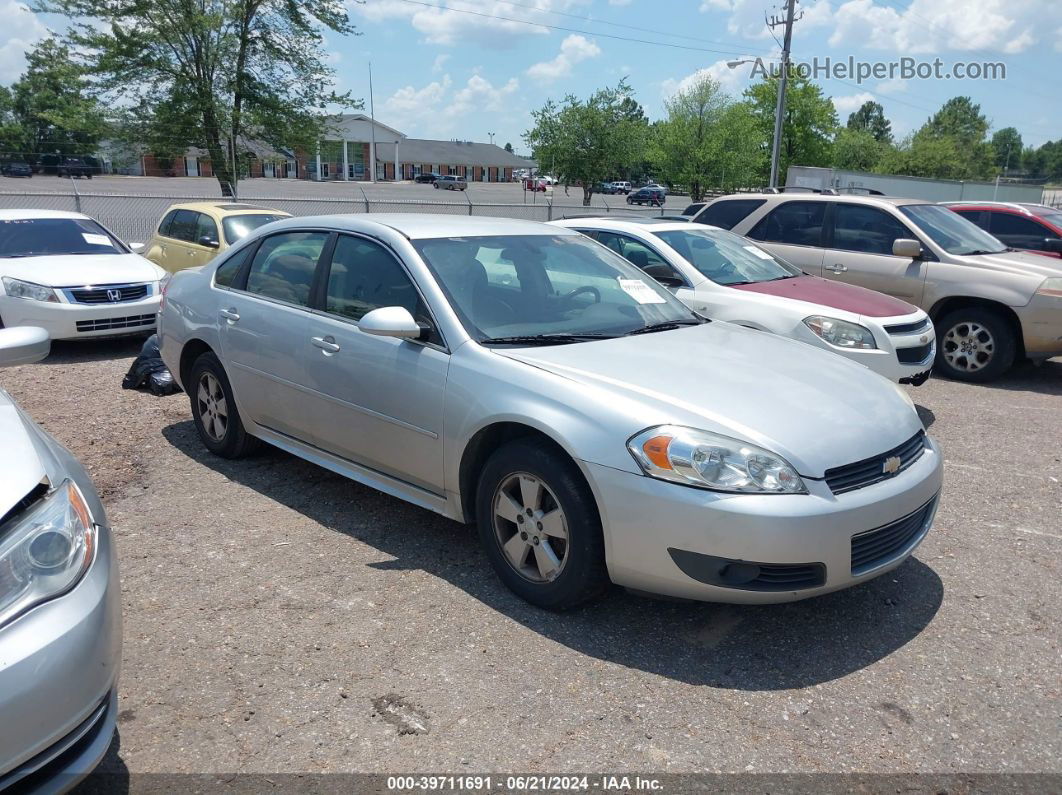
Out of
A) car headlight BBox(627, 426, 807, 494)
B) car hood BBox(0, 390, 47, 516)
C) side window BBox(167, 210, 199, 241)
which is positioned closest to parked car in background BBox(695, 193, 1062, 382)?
car headlight BBox(627, 426, 807, 494)

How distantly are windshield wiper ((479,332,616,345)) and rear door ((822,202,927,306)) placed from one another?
5.84 meters

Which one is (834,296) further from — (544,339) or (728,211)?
(544,339)

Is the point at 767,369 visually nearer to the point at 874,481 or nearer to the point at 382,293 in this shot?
the point at 874,481

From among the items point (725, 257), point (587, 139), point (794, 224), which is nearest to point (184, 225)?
point (725, 257)

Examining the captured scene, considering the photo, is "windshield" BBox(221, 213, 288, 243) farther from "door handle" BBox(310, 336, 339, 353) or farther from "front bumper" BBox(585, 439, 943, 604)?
"front bumper" BBox(585, 439, 943, 604)

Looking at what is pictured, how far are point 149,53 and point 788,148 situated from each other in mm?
39181

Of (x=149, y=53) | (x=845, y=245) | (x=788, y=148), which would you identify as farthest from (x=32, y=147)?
(x=845, y=245)

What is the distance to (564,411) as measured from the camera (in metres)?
3.28

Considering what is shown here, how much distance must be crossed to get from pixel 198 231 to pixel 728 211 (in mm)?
7077

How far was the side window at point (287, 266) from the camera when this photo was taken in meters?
4.61

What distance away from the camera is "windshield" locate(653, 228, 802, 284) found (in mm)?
7133

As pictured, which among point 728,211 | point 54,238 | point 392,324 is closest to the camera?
point 392,324

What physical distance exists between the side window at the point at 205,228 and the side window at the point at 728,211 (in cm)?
638

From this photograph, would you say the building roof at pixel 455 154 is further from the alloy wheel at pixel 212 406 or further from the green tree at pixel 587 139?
→ the alloy wheel at pixel 212 406
